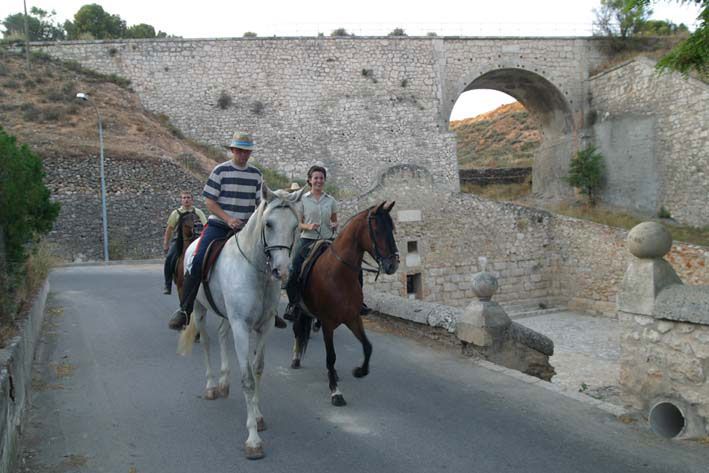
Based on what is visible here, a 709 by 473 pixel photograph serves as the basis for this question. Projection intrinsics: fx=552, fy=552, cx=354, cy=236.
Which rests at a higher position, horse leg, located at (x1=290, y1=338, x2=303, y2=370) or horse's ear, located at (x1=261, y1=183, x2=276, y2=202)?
horse's ear, located at (x1=261, y1=183, x2=276, y2=202)

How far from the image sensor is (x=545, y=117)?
33.0 metres

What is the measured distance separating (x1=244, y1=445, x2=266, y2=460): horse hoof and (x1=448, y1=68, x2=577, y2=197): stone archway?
29.2m

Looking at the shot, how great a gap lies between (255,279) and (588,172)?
2677 centimetres

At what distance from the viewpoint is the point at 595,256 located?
18203 mm

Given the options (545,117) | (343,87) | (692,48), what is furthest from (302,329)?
(545,117)

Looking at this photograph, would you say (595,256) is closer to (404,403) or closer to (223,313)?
(404,403)

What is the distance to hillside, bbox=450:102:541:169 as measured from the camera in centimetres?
4491

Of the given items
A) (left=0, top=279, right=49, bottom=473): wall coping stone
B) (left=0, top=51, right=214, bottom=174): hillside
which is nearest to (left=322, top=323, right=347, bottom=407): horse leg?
(left=0, top=279, right=49, bottom=473): wall coping stone

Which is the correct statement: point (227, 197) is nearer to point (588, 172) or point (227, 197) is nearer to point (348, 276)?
point (348, 276)

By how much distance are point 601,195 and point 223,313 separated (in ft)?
89.6

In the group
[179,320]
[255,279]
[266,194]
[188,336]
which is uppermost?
[266,194]

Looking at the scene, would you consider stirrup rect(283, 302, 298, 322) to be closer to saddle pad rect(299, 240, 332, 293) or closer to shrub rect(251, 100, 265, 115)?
saddle pad rect(299, 240, 332, 293)

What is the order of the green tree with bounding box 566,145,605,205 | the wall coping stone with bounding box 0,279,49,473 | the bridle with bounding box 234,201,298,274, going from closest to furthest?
1. the wall coping stone with bounding box 0,279,49,473
2. the bridle with bounding box 234,201,298,274
3. the green tree with bounding box 566,145,605,205

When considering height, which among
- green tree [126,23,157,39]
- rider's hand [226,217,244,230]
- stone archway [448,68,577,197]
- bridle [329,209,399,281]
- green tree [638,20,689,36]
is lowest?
bridle [329,209,399,281]
